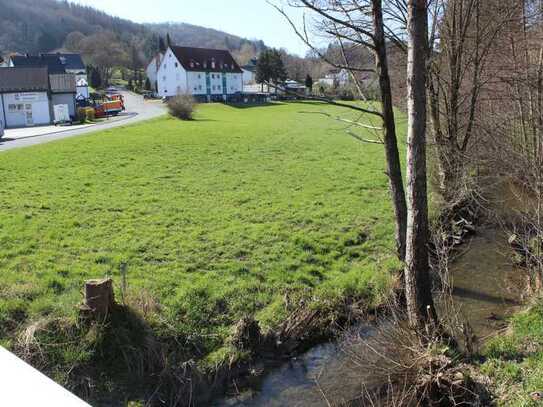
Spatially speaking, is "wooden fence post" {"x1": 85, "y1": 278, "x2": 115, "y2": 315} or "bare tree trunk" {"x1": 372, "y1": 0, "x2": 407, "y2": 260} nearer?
"wooden fence post" {"x1": 85, "y1": 278, "x2": 115, "y2": 315}

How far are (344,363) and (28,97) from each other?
49.5 m

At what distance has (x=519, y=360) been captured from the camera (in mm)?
6613

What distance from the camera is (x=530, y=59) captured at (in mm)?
10961

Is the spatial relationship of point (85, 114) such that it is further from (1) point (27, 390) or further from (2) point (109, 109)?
(1) point (27, 390)

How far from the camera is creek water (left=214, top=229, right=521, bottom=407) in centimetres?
667

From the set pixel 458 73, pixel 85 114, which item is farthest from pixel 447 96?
pixel 85 114

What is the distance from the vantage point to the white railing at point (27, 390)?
167 cm

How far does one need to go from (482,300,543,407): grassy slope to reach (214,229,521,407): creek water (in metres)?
0.58

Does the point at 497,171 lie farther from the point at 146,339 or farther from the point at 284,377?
the point at 146,339

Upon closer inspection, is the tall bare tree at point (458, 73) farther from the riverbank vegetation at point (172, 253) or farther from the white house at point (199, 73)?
the white house at point (199, 73)

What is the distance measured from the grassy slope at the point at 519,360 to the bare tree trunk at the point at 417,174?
0.98 metres

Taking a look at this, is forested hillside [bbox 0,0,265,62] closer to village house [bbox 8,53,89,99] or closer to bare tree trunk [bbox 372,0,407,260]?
village house [bbox 8,53,89,99]

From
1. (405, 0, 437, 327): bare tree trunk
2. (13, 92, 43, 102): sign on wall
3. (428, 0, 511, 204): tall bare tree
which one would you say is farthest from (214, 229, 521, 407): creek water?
(13, 92, 43, 102): sign on wall

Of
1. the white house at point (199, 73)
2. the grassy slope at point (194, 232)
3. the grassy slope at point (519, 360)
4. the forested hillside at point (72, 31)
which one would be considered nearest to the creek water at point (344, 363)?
the grassy slope at point (519, 360)
